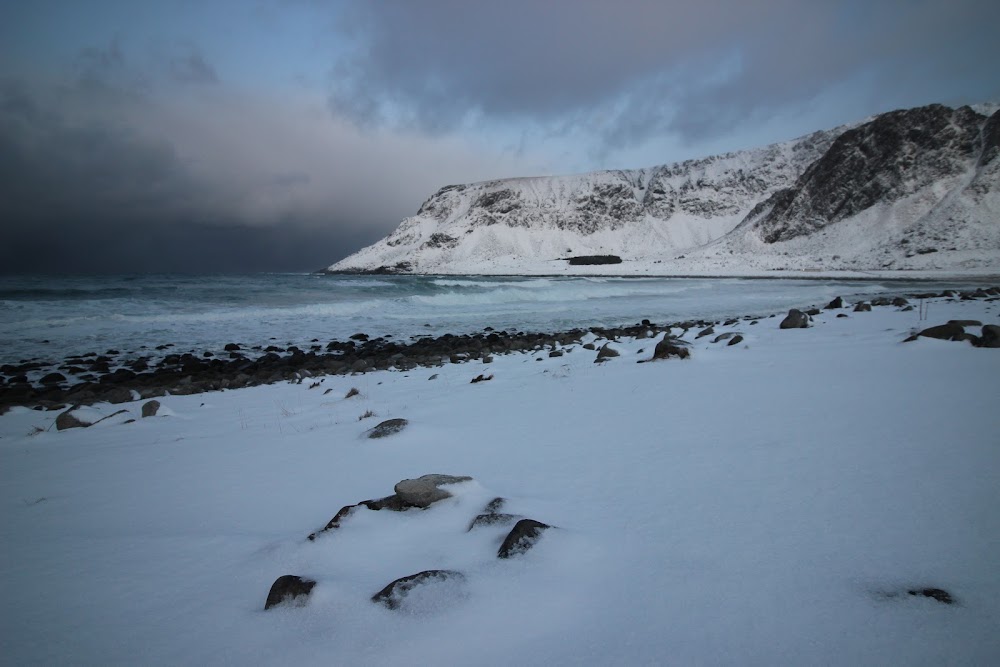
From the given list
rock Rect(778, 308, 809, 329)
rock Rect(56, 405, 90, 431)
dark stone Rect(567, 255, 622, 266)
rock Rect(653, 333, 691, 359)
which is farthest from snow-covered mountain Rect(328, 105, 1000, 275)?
rock Rect(56, 405, 90, 431)

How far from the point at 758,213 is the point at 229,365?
297 feet

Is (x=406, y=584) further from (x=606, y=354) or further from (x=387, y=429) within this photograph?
(x=606, y=354)

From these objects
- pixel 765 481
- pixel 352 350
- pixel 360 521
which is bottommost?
pixel 352 350

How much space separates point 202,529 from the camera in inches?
82.4

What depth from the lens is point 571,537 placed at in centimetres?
167

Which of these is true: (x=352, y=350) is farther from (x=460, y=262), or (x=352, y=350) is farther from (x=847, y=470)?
(x=460, y=262)

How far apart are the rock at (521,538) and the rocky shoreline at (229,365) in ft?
20.2

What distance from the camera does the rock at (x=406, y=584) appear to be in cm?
138

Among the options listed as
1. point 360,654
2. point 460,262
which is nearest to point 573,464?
point 360,654

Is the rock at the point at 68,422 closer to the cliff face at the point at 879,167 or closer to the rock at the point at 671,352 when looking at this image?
the rock at the point at 671,352

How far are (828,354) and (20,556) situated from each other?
21.4ft

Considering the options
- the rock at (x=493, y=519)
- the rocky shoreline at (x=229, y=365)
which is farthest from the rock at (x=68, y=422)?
the rock at (x=493, y=519)

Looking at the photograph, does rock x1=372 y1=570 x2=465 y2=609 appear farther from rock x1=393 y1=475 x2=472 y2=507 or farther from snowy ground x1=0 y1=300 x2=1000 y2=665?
rock x1=393 y1=475 x2=472 y2=507

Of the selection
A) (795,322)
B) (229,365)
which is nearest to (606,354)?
(795,322)
